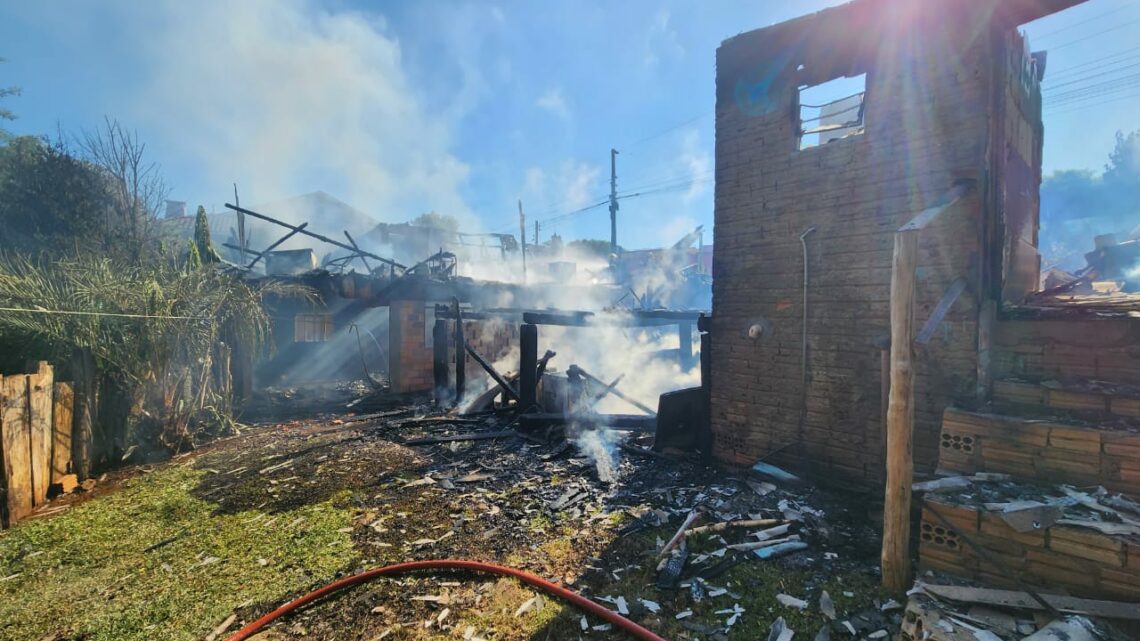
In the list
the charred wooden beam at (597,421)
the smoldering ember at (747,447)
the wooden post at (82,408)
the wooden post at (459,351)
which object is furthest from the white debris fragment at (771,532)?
the wooden post at (82,408)

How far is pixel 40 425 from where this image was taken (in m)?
5.94

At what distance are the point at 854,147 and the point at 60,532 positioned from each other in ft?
36.8

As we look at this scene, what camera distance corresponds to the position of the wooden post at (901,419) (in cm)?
363

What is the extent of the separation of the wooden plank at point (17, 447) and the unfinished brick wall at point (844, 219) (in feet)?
31.4

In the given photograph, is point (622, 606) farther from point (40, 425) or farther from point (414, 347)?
point (414, 347)

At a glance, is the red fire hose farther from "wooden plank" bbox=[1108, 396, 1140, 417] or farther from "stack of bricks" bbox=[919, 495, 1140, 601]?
"wooden plank" bbox=[1108, 396, 1140, 417]

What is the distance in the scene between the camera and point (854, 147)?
5.75 meters

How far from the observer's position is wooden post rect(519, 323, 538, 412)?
32.2 feet

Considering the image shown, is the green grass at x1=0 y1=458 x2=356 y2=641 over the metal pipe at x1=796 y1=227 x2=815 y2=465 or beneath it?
beneath

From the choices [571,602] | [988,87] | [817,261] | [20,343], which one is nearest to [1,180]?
[20,343]

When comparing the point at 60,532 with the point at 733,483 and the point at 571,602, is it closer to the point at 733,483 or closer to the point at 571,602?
the point at 571,602

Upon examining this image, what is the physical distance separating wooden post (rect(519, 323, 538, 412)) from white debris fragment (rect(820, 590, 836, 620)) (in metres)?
7.04

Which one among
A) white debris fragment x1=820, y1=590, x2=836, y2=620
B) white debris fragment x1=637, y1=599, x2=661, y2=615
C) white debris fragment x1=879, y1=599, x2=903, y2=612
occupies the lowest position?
white debris fragment x1=637, y1=599, x2=661, y2=615

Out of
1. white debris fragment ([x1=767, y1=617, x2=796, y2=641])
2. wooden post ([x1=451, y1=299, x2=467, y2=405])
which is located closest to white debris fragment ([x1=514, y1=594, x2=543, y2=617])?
white debris fragment ([x1=767, y1=617, x2=796, y2=641])
